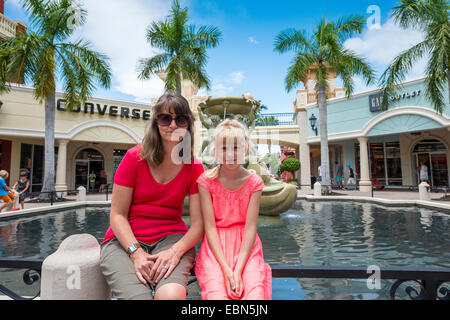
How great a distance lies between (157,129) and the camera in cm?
191

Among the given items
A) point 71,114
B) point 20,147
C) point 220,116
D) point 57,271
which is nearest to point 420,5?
point 220,116

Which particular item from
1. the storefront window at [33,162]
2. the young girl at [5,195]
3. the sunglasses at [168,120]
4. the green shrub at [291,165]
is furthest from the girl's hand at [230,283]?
the storefront window at [33,162]

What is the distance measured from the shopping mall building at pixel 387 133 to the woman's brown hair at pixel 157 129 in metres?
15.8

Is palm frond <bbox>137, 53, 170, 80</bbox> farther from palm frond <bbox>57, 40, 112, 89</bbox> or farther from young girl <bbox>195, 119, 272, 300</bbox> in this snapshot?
young girl <bbox>195, 119, 272, 300</bbox>

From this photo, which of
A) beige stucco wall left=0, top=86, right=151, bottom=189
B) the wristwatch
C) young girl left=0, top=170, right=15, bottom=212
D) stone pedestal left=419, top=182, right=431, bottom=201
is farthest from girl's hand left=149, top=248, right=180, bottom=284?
beige stucco wall left=0, top=86, right=151, bottom=189

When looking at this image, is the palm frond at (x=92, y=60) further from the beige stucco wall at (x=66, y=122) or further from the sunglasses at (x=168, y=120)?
the sunglasses at (x=168, y=120)

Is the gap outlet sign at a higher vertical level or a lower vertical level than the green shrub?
higher

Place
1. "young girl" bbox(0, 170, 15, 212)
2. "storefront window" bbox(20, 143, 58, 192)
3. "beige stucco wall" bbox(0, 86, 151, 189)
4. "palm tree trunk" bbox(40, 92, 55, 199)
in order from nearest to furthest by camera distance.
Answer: "young girl" bbox(0, 170, 15, 212) < "palm tree trunk" bbox(40, 92, 55, 199) < "beige stucco wall" bbox(0, 86, 151, 189) < "storefront window" bbox(20, 143, 58, 192)

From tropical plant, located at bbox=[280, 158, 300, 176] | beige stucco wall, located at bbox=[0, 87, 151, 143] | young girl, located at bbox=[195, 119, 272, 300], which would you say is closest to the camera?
young girl, located at bbox=[195, 119, 272, 300]

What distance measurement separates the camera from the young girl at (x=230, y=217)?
1667 millimetres

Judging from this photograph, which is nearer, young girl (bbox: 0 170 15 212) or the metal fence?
the metal fence

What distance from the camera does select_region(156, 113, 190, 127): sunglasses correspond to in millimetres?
1822

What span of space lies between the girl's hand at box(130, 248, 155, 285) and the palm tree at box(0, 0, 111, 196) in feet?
43.8

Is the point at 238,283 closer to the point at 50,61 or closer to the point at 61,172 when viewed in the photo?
the point at 50,61
